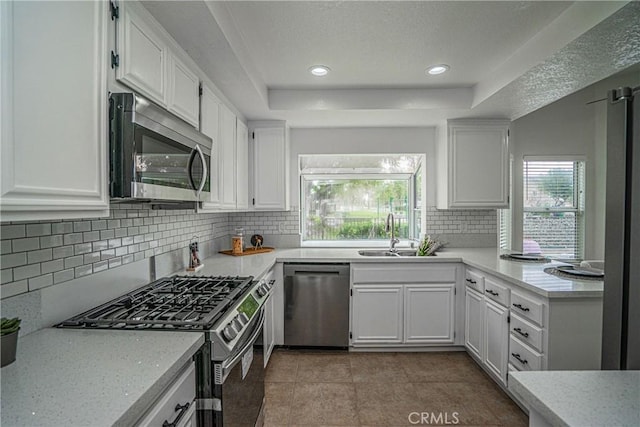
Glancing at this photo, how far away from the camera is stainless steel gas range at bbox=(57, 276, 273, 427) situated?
1185mm

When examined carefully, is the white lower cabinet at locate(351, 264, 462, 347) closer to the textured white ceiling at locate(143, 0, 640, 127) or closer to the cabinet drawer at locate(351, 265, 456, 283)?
the cabinet drawer at locate(351, 265, 456, 283)

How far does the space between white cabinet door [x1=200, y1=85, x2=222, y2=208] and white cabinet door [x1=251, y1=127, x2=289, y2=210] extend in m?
0.89

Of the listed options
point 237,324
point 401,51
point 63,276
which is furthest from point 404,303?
point 63,276

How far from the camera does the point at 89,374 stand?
869 millimetres

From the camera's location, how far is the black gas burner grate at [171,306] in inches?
47.7

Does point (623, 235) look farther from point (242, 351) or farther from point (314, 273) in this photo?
point (314, 273)

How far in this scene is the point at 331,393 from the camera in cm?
232

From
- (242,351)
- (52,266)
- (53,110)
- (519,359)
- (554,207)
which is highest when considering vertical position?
(53,110)

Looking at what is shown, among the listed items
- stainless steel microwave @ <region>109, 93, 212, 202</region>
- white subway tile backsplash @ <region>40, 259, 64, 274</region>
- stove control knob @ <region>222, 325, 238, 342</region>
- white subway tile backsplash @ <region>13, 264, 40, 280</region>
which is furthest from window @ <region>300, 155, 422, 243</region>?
white subway tile backsplash @ <region>13, 264, 40, 280</region>

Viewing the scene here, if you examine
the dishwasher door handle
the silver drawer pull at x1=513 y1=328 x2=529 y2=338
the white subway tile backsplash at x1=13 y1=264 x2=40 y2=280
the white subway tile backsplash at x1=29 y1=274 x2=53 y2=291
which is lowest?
the silver drawer pull at x1=513 y1=328 x2=529 y2=338

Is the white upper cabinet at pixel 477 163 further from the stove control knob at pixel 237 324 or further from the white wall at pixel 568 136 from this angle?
the stove control knob at pixel 237 324

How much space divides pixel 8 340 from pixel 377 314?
2558 millimetres

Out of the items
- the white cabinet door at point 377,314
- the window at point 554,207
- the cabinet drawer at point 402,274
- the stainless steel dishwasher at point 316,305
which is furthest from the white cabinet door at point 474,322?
the window at point 554,207

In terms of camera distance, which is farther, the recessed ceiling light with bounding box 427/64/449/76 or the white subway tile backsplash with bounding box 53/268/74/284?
the recessed ceiling light with bounding box 427/64/449/76
